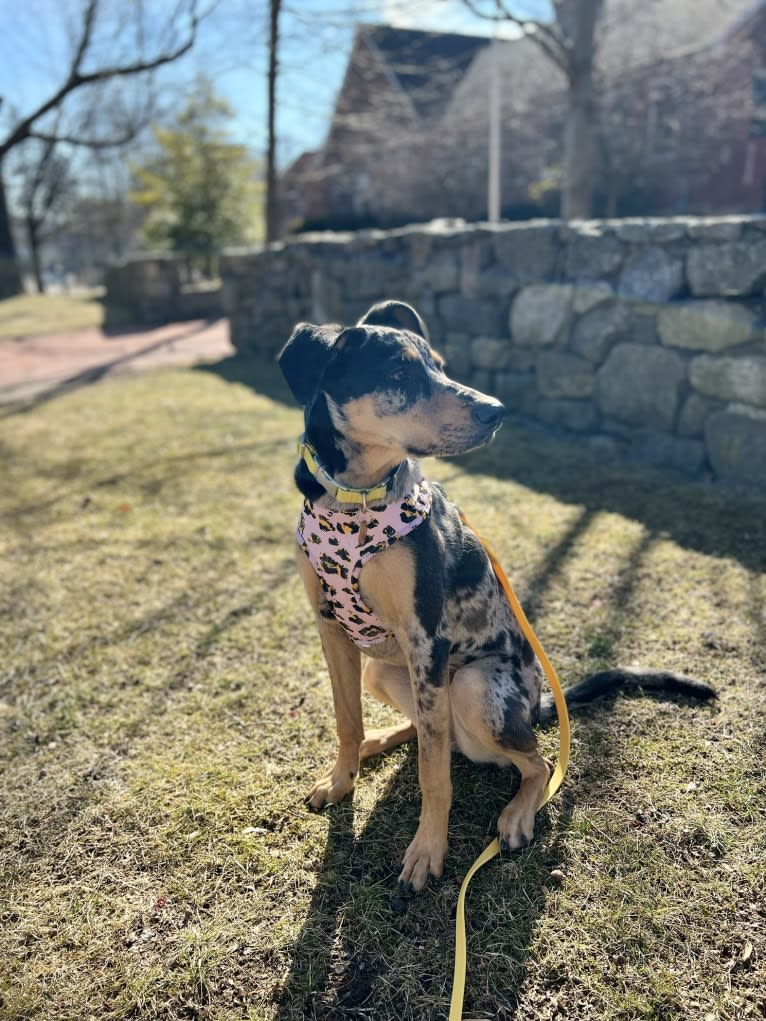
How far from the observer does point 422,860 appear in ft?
7.88

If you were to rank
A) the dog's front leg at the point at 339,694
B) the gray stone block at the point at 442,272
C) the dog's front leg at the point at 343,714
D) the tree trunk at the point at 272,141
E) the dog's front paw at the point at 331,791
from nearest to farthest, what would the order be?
the dog's front leg at the point at 339,694
the dog's front leg at the point at 343,714
the dog's front paw at the point at 331,791
the gray stone block at the point at 442,272
the tree trunk at the point at 272,141

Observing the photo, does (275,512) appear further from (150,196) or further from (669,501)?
(150,196)

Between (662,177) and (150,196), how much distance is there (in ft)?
45.8

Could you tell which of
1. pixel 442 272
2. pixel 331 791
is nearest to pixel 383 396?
pixel 331 791

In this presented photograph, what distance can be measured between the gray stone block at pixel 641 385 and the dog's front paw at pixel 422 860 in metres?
4.60

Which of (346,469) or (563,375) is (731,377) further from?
(346,469)

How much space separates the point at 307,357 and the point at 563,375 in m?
4.92

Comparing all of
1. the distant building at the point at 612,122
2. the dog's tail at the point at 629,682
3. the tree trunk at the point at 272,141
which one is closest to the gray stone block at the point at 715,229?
the dog's tail at the point at 629,682

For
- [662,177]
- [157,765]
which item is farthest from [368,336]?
[662,177]

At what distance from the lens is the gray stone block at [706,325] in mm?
5344

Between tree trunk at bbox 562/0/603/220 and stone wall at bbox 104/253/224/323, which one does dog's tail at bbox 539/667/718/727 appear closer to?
tree trunk at bbox 562/0/603/220

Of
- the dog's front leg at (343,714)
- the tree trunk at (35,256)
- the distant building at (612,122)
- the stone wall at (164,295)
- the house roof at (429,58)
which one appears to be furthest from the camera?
the tree trunk at (35,256)

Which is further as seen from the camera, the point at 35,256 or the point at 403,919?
the point at 35,256

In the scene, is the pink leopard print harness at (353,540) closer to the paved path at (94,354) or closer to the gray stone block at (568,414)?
the gray stone block at (568,414)
